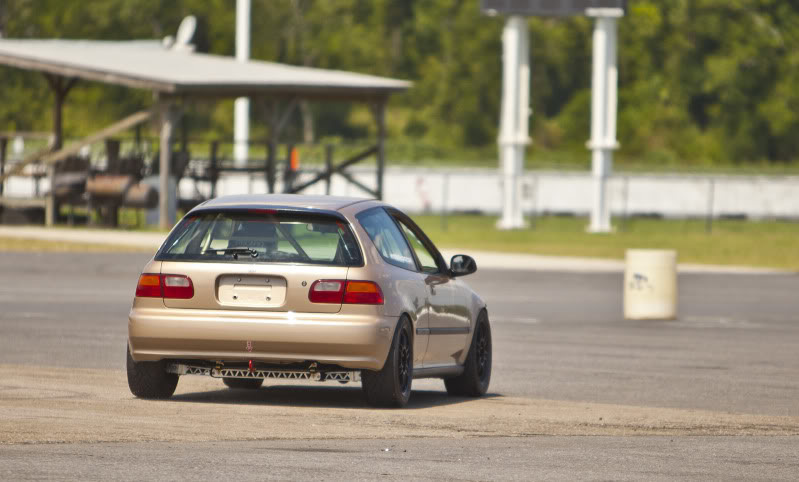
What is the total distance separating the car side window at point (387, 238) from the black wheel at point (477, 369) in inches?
38.7

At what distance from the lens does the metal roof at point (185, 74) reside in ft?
128

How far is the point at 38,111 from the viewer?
7288 centimetres

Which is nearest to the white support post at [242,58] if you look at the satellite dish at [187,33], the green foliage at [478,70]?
the satellite dish at [187,33]

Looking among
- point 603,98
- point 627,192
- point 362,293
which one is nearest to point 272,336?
point 362,293

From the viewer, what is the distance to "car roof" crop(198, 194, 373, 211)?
11.5m

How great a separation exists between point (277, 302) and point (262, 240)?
0.49m

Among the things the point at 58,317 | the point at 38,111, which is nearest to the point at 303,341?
the point at 58,317

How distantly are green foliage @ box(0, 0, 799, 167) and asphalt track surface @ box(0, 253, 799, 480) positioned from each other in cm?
5670

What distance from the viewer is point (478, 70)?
302ft

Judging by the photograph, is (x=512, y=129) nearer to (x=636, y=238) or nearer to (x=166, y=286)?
(x=636, y=238)

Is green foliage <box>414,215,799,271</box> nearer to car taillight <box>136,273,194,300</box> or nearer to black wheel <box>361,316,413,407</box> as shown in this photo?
black wheel <box>361,316,413,407</box>

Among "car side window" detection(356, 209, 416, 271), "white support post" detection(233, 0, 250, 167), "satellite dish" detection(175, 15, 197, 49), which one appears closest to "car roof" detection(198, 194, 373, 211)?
"car side window" detection(356, 209, 416, 271)

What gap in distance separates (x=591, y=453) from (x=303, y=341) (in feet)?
7.61

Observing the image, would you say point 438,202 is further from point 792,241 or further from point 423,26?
point 423,26
